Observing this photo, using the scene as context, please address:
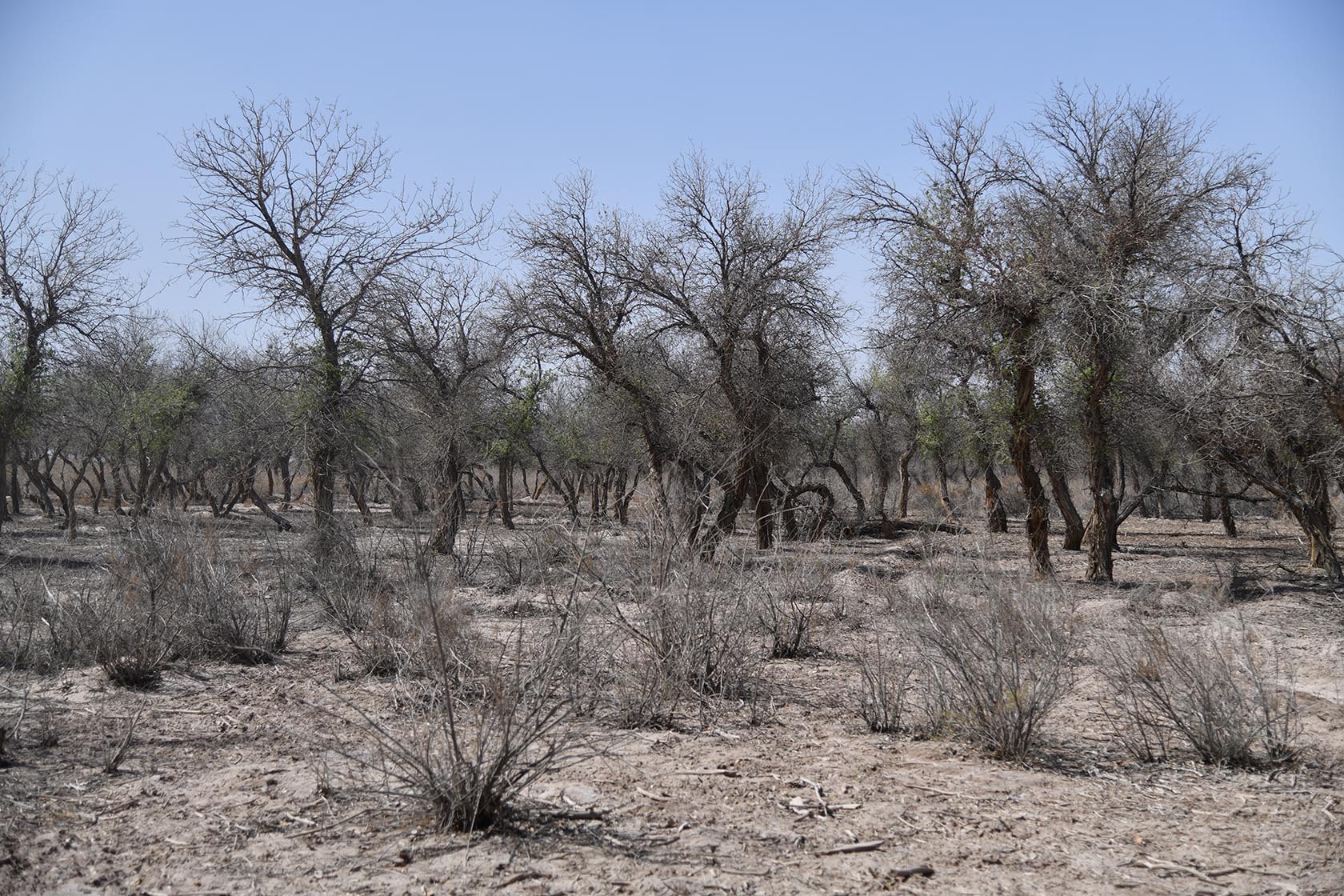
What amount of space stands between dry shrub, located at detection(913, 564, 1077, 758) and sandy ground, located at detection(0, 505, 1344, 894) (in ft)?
0.64

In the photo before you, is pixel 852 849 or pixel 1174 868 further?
pixel 852 849

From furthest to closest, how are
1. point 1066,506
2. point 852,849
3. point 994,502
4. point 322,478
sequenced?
point 994,502, point 1066,506, point 322,478, point 852,849

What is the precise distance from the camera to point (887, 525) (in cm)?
2359

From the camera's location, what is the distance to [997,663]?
541 cm

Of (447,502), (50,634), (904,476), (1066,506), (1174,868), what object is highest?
(904,476)

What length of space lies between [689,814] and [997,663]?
2047 millimetres

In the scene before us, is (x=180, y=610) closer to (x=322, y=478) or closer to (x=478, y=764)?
(x=478, y=764)

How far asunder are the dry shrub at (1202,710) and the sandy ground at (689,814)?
0.45 ft

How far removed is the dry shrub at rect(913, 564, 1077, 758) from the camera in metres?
5.37

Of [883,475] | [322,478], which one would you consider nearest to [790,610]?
[322,478]

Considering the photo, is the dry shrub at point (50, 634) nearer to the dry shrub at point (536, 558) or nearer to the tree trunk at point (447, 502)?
the tree trunk at point (447, 502)

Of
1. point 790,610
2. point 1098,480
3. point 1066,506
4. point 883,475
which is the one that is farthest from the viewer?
point 883,475

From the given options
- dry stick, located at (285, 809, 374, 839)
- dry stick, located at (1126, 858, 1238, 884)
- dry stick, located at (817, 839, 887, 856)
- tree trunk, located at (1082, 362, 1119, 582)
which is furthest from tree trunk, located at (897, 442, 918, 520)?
dry stick, located at (285, 809, 374, 839)

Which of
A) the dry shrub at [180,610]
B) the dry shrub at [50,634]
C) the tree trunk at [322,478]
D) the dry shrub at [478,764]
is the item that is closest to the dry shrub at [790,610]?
the dry shrub at [478,764]
